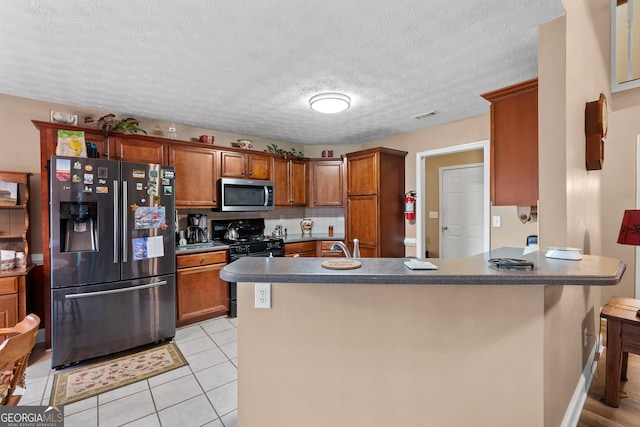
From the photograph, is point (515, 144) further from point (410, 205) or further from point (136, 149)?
point (136, 149)

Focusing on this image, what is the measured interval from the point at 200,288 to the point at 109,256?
3.41 feet

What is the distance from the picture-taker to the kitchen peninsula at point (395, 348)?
1.35m

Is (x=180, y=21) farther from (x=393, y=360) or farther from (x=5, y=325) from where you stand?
(x=5, y=325)

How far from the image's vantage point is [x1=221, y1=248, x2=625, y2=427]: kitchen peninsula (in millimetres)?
1351

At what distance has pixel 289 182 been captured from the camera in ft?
14.8

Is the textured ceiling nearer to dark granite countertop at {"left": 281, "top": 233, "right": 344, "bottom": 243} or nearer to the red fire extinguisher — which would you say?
the red fire extinguisher

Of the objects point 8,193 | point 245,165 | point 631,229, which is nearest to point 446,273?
point 631,229

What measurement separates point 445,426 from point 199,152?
3545 millimetres

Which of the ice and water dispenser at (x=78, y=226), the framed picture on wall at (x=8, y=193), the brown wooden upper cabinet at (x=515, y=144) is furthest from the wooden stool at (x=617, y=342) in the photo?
the framed picture on wall at (x=8, y=193)

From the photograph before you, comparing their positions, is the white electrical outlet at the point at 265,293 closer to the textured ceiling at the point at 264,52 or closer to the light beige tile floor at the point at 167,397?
the light beige tile floor at the point at 167,397

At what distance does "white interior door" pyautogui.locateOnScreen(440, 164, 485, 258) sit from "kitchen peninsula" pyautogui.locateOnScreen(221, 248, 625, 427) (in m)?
3.21

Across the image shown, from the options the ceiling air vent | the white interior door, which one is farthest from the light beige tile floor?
the white interior door

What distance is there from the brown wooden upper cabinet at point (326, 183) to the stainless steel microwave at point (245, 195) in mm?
793

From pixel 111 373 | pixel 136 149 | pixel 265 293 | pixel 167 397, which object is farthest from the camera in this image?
pixel 136 149
